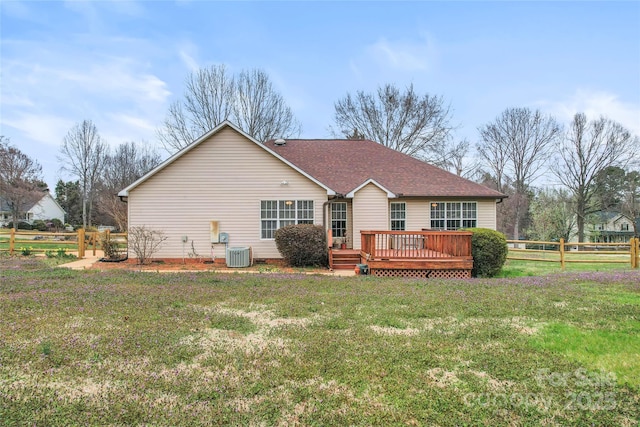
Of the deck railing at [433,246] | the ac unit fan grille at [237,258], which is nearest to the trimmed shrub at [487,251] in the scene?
the deck railing at [433,246]

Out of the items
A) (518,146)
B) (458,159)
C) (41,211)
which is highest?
(518,146)

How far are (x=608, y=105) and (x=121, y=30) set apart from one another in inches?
1494

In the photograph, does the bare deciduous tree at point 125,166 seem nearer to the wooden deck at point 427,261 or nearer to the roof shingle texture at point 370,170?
the roof shingle texture at point 370,170

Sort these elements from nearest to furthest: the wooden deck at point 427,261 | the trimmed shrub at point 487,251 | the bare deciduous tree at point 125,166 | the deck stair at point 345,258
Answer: the wooden deck at point 427,261 → the trimmed shrub at point 487,251 → the deck stair at point 345,258 → the bare deciduous tree at point 125,166

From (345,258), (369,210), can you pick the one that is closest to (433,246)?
(345,258)

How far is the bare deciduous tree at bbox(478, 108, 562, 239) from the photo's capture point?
109ft

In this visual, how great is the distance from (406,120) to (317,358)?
28.1 metres

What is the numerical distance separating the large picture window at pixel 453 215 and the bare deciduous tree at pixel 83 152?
1360 inches

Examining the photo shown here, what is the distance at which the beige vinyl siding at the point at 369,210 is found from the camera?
1455 cm

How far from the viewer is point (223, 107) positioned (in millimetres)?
26531

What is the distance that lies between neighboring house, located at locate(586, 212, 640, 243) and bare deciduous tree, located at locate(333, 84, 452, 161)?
933 inches

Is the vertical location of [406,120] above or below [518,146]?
above

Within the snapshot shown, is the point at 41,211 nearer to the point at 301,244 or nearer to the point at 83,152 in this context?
the point at 83,152

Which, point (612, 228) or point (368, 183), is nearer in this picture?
point (368, 183)
